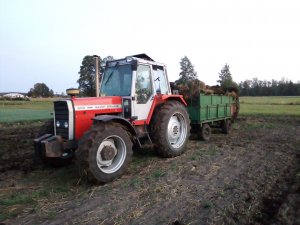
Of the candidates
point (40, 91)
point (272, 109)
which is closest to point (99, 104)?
point (272, 109)

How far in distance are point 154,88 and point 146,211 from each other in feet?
12.6

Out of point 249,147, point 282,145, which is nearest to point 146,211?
point 249,147

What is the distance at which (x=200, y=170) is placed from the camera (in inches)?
258

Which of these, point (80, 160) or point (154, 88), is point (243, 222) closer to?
point (80, 160)

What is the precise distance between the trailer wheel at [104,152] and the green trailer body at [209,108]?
4783 mm

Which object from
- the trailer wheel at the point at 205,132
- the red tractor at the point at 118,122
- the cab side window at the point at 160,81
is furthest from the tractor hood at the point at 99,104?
the trailer wheel at the point at 205,132

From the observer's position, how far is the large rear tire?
7316mm

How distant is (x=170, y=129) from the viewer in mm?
7941

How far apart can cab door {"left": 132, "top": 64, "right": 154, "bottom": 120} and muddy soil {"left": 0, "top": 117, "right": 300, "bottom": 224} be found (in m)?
1.26

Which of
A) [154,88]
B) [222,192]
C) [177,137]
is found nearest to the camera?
[222,192]

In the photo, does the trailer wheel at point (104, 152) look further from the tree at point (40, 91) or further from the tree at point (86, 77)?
the tree at point (40, 91)

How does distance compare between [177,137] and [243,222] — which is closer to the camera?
[243,222]

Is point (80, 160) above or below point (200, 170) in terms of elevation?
above

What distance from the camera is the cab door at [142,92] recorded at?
7.09 metres
